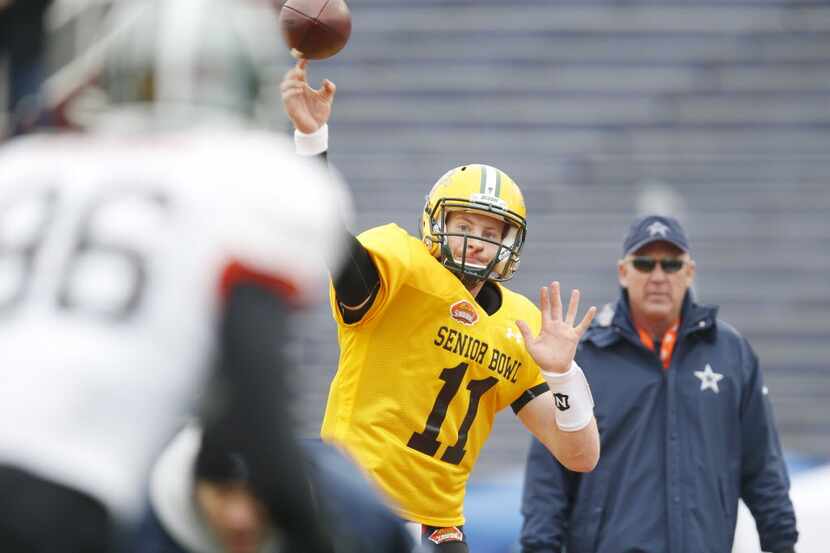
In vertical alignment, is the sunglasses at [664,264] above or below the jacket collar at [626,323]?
above

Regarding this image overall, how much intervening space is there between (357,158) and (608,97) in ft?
7.10

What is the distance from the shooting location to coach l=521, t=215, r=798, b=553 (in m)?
4.47

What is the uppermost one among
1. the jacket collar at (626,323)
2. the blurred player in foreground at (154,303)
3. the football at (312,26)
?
the football at (312,26)

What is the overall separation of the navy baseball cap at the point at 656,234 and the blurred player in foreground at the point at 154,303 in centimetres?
262

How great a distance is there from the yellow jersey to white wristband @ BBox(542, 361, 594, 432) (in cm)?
17

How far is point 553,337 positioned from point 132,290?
78.4 inches

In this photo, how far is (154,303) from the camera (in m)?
2.20

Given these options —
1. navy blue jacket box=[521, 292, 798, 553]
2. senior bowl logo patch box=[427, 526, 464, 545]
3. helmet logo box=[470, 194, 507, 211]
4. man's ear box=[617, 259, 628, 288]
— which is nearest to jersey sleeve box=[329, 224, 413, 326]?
helmet logo box=[470, 194, 507, 211]

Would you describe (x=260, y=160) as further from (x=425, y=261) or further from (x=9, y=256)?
(x=425, y=261)

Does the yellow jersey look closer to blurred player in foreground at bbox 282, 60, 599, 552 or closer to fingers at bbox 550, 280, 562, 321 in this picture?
blurred player in foreground at bbox 282, 60, 599, 552

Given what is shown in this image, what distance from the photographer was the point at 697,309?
4.71m

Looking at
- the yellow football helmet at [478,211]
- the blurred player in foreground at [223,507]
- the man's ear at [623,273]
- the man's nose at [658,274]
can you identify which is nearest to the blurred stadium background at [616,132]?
the man's ear at [623,273]

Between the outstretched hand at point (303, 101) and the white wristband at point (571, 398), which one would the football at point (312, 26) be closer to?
the outstretched hand at point (303, 101)

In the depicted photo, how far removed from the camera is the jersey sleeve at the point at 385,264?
3.80 metres
